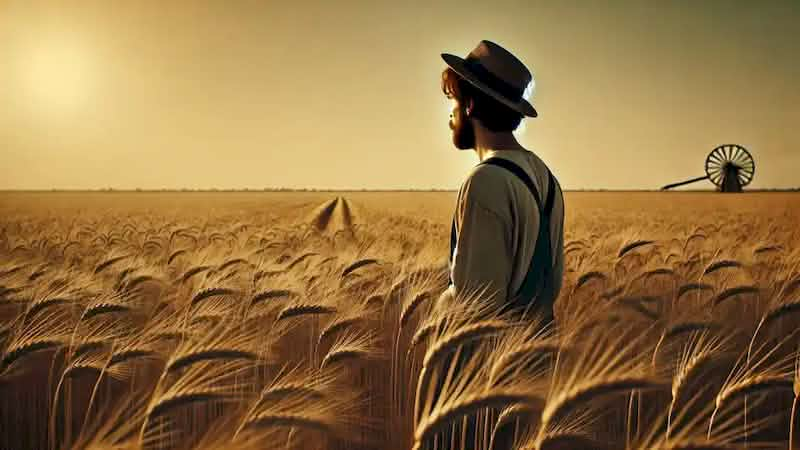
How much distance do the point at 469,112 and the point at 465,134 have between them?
3.0 inches

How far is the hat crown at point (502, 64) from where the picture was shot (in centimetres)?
196

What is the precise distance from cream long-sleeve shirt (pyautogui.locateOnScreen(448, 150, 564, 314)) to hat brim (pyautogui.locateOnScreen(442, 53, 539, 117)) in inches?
6.5

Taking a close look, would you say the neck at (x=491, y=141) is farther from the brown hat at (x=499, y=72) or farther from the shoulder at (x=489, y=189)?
the shoulder at (x=489, y=189)

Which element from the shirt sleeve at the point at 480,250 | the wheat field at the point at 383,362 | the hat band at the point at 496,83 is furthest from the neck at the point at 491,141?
the wheat field at the point at 383,362

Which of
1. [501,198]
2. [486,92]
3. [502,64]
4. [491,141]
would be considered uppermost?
[502,64]

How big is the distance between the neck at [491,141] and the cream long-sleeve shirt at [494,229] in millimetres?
78

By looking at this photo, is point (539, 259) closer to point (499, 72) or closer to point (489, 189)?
point (489, 189)

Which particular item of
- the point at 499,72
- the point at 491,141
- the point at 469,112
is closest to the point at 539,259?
the point at 491,141

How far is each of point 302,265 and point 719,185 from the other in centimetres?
5306

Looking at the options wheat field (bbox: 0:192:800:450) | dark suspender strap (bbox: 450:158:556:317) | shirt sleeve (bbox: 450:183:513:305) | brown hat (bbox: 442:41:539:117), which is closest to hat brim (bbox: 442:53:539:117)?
brown hat (bbox: 442:41:539:117)

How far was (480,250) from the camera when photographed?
1.73 m

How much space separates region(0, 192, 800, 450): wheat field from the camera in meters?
1.39

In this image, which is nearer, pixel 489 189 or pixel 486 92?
pixel 489 189

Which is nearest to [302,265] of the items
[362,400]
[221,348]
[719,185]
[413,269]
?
[413,269]
